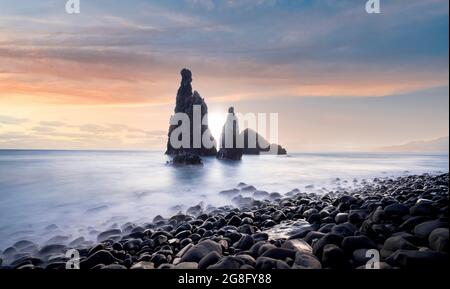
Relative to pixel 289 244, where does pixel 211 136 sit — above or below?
above

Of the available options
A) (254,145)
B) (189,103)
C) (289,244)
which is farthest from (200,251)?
(254,145)

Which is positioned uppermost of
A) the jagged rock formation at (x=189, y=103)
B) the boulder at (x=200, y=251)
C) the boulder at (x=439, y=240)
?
the jagged rock formation at (x=189, y=103)

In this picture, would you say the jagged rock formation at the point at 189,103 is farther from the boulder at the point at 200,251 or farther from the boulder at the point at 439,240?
the boulder at the point at 439,240

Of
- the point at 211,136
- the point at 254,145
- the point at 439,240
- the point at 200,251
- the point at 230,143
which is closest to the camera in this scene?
the point at 439,240

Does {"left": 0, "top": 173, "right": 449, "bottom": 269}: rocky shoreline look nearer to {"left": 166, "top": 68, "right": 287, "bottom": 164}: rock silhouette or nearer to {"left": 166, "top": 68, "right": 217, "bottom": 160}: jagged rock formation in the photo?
{"left": 166, "top": 68, "right": 287, "bottom": 164}: rock silhouette

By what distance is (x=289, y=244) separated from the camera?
4.46m

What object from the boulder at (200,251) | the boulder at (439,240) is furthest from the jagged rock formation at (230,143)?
the boulder at (439,240)

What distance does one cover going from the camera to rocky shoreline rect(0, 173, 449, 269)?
381 centimetres

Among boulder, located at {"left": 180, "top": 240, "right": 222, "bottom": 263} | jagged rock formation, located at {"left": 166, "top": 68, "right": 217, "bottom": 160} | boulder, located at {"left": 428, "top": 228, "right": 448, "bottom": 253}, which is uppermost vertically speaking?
jagged rock formation, located at {"left": 166, "top": 68, "right": 217, "bottom": 160}

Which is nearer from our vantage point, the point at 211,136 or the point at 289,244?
the point at 289,244

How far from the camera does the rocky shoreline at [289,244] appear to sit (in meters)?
3.81

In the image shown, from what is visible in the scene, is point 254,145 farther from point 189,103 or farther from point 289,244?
point 289,244

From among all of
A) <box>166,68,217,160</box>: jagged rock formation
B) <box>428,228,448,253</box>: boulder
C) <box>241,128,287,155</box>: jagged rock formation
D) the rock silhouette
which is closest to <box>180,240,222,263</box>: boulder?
<box>428,228,448,253</box>: boulder

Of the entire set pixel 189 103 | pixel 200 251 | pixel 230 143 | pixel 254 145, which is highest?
pixel 189 103
